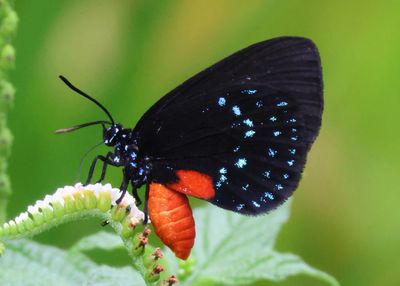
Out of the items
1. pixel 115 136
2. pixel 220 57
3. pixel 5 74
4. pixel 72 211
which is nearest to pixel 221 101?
pixel 115 136

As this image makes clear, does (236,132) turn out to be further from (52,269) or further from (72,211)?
(72,211)

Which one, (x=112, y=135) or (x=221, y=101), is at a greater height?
(x=221, y=101)

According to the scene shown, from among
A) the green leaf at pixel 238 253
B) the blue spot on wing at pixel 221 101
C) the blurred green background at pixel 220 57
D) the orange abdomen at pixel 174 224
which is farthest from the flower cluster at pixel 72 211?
the blurred green background at pixel 220 57

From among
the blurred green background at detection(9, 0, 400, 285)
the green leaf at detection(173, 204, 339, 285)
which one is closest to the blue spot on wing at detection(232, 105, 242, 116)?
the green leaf at detection(173, 204, 339, 285)

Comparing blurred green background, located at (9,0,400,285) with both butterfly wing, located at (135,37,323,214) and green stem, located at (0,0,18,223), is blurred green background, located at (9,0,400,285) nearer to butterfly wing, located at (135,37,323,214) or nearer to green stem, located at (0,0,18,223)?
butterfly wing, located at (135,37,323,214)

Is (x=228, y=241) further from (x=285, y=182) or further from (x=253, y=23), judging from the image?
(x=253, y=23)

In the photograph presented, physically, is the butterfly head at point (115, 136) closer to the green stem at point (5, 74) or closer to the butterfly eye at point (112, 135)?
the butterfly eye at point (112, 135)
